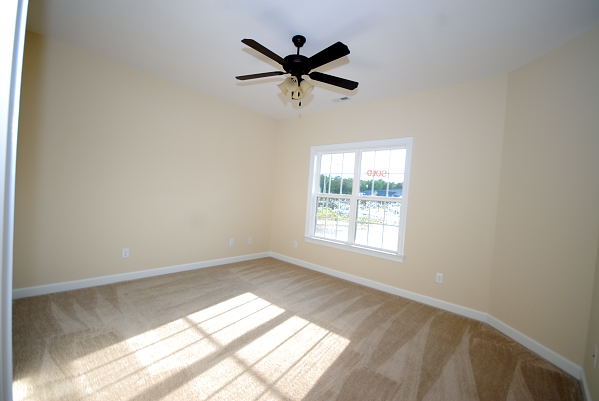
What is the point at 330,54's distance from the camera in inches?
71.9

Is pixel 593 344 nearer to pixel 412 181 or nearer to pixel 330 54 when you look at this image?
pixel 412 181

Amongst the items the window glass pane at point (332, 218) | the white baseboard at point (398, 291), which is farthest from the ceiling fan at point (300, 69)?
the white baseboard at point (398, 291)

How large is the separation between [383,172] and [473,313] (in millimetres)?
1988

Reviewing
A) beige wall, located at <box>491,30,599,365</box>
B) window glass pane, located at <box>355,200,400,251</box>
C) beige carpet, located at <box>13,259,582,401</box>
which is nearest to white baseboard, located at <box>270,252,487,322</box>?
beige carpet, located at <box>13,259,582,401</box>

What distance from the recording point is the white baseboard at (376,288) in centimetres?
205

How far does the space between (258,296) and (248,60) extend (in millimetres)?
2716

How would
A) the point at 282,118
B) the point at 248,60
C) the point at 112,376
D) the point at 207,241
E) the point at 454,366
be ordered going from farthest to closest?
the point at 282,118 < the point at 207,241 < the point at 248,60 < the point at 454,366 < the point at 112,376

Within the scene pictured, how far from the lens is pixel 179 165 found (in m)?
3.63

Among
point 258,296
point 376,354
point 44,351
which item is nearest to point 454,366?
point 376,354

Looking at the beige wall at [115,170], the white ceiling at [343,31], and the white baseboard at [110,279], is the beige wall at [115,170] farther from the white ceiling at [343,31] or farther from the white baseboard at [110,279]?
the white ceiling at [343,31]

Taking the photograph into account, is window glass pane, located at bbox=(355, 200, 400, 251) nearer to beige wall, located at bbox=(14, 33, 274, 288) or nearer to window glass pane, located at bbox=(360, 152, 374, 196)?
window glass pane, located at bbox=(360, 152, 374, 196)

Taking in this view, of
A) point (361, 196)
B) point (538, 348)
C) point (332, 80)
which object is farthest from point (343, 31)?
point (538, 348)

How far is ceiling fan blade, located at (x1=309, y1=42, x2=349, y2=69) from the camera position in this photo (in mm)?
1718

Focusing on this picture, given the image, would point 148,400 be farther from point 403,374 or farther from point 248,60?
point 248,60
